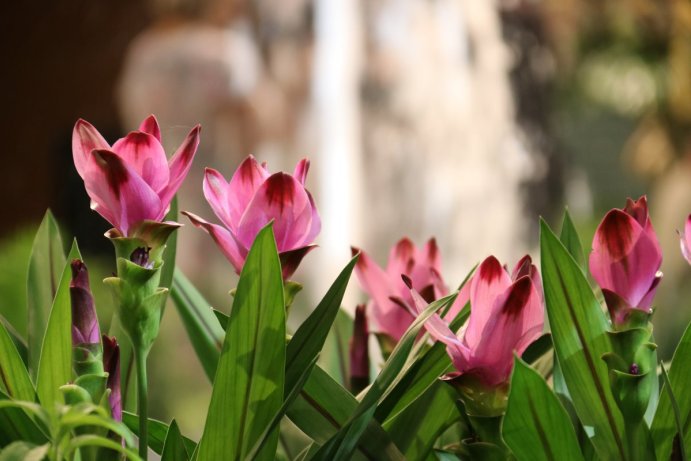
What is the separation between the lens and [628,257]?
0.19 meters

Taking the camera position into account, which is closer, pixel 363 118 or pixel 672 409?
pixel 672 409

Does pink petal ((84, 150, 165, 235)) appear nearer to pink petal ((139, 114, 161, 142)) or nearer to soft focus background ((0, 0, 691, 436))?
pink petal ((139, 114, 161, 142))

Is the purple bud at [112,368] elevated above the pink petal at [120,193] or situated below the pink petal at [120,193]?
below

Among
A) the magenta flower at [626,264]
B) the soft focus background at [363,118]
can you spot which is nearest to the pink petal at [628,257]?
the magenta flower at [626,264]

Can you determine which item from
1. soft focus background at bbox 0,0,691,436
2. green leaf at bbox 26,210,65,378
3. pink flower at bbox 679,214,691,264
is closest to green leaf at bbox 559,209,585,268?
pink flower at bbox 679,214,691,264

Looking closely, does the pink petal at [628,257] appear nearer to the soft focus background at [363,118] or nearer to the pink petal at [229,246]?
the pink petal at [229,246]

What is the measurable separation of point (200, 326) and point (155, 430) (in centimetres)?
3

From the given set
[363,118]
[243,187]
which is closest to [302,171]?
[243,187]

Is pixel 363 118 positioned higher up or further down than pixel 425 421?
further down

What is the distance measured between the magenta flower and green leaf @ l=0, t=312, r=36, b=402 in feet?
0.40

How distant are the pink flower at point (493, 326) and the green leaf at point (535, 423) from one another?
14mm

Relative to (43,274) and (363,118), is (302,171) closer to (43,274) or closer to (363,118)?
(43,274)

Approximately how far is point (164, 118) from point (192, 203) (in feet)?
1.35

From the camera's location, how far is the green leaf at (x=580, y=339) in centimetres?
19
